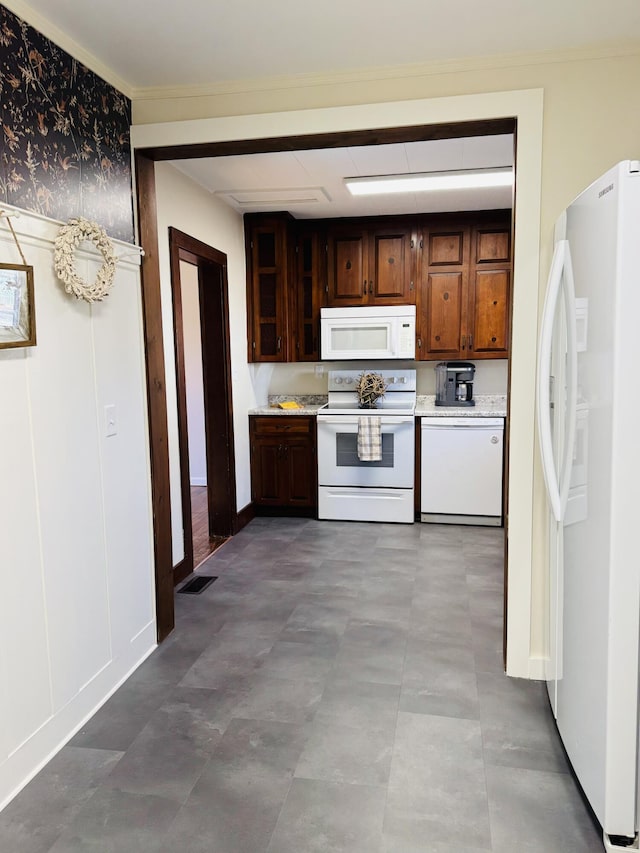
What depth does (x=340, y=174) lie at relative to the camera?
12.7 feet

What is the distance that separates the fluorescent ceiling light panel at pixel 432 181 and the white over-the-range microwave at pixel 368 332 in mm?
1115

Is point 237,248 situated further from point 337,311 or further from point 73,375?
point 73,375

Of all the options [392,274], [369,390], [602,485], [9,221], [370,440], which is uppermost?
[392,274]

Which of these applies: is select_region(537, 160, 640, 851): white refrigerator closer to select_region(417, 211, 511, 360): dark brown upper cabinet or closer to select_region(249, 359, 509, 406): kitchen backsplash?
select_region(417, 211, 511, 360): dark brown upper cabinet

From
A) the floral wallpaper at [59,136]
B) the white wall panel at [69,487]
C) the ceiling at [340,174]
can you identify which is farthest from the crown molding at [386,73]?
the white wall panel at [69,487]

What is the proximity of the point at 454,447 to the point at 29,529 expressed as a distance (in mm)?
3415

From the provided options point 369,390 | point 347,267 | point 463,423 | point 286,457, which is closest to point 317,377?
point 369,390

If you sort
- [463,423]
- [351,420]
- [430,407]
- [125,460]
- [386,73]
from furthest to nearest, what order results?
[430,407]
[351,420]
[463,423]
[125,460]
[386,73]

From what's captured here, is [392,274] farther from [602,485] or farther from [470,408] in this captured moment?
[602,485]

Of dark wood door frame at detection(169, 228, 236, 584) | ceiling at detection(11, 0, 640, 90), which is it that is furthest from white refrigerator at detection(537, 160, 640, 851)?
dark wood door frame at detection(169, 228, 236, 584)

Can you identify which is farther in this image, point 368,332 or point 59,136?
point 368,332

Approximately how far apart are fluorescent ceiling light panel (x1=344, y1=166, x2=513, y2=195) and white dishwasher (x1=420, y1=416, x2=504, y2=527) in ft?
5.54

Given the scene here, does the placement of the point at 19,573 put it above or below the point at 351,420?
below

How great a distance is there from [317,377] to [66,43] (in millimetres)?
3704
